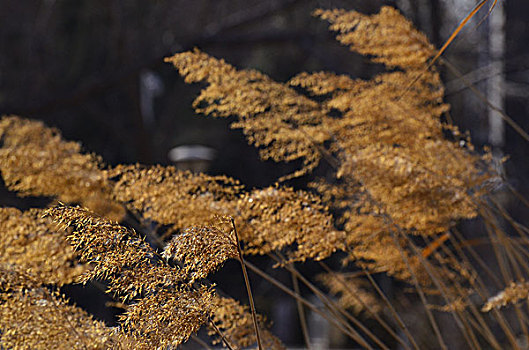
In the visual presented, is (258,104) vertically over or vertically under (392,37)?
under

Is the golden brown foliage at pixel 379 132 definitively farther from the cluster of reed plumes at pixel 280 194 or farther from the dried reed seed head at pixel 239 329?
the dried reed seed head at pixel 239 329

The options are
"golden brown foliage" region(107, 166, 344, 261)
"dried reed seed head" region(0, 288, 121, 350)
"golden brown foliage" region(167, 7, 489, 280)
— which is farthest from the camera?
"golden brown foliage" region(167, 7, 489, 280)

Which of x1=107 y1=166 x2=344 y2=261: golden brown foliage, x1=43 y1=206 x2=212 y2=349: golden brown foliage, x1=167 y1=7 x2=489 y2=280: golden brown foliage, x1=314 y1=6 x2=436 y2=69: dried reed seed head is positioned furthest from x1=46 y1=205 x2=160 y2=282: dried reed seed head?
x1=314 y1=6 x2=436 y2=69: dried reed seed head

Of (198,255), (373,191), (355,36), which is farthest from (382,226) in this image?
(198,255)

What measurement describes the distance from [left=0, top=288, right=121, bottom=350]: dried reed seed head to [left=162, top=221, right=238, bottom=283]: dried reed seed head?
0.21 metres

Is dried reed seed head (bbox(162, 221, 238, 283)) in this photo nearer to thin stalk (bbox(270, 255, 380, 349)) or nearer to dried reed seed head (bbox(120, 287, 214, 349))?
dried reed seed head (bbox(120, 287, 214, 349))

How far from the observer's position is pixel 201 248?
30.1 inches

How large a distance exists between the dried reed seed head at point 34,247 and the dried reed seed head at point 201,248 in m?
0.43

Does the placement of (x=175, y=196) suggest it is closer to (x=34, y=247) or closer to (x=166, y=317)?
(x=34, y=247)

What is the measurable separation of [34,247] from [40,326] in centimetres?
26

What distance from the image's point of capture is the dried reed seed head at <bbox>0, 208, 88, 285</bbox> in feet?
3.74

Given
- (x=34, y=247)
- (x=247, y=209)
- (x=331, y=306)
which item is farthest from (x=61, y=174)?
(x=331, y=306)

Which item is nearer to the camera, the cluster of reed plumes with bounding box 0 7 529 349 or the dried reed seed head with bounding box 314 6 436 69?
the cluster of reed plumes with bounding box 0 7 529 349

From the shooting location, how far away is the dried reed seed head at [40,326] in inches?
35.6
